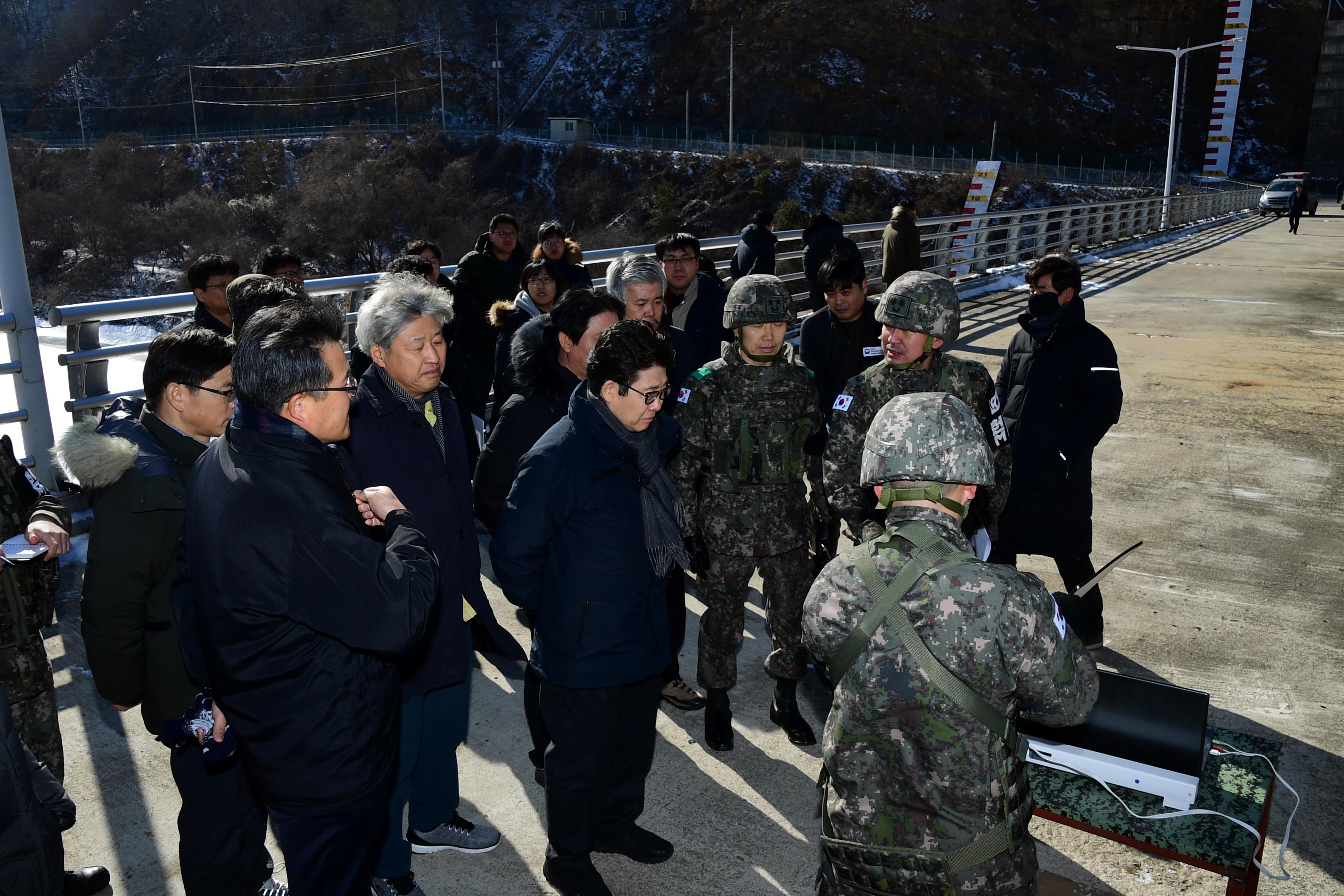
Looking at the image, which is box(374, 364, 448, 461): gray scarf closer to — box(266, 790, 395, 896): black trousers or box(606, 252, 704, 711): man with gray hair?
box(606, 252, 704, 711): man with gray hair

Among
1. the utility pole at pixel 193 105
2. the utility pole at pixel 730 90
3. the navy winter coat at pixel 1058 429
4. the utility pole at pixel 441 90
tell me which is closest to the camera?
the navy winter coat at pixel 1058 429

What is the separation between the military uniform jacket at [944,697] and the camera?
198cm

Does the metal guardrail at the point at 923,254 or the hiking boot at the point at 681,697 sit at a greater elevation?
the metal guardrail at the point at 923,254

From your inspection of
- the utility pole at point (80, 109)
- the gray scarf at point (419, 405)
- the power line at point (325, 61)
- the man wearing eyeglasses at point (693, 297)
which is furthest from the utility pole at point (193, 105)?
the gray scarf at point (419, 405)

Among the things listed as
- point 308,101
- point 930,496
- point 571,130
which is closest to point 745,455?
point 930,496

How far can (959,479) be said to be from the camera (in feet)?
6.76

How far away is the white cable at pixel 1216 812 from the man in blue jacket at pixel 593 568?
3.88 feet

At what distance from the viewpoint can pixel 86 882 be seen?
2982mm

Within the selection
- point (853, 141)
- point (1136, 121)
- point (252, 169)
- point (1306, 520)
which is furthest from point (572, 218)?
point (1306, 520)

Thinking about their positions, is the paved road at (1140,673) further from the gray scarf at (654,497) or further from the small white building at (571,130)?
the small white building at (571,130)

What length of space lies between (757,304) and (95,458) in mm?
2316

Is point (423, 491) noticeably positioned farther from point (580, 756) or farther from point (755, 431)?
point (755, 431)

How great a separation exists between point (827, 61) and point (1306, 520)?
7588 centimetres

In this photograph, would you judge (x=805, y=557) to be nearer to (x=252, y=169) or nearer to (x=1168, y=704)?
(x=1168, y=704)
